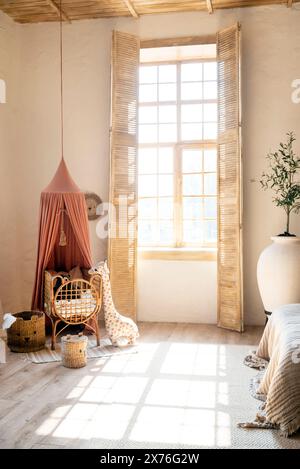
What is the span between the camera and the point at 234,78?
5.96 metres

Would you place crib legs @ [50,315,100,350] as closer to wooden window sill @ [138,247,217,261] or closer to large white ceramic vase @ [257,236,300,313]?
wooden window sill @ [138,247,217,261]

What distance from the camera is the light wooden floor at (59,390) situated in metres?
3.11

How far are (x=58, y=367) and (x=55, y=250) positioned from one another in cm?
176

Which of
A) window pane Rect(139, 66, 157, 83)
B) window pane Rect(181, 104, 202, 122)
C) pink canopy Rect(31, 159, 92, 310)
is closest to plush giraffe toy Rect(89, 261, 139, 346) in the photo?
pink canopy Rect(31, 159, 92, 310)

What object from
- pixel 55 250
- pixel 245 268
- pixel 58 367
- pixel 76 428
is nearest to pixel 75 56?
pixel 55 250

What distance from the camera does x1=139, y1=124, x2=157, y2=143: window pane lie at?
6.64 meters

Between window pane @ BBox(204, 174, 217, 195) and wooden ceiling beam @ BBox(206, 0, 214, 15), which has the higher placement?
wooden ceiling beam @ BBox(206, 0, 214, 15)

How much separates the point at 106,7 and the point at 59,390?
4585 mm

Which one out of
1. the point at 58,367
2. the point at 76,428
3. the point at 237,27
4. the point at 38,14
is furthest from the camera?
the point at 38,14

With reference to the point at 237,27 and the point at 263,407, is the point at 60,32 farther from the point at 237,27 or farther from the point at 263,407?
the point at 263,407

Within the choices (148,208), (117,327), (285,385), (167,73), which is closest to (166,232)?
(148,208)

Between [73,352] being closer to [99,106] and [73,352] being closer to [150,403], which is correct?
[150,403]

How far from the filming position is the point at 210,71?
21.2 feet

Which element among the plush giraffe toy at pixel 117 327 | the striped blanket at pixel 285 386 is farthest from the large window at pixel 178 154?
the striped blanket at pixel 285 386
